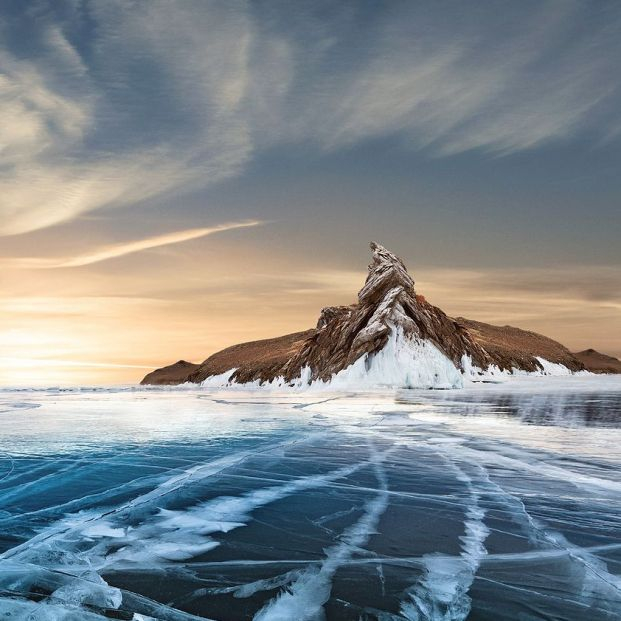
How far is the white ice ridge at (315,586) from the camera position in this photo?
3.19 m

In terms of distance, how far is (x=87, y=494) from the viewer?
676 centimetres

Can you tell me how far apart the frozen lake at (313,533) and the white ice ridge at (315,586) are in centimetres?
2

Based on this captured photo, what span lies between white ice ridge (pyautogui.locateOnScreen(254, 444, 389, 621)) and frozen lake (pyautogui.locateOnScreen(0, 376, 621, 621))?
15mm

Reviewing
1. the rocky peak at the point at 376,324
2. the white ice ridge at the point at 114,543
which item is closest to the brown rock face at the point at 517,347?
the rocky peak at the point at 376,324

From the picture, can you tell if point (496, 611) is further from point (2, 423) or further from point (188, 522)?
point (2, 423)

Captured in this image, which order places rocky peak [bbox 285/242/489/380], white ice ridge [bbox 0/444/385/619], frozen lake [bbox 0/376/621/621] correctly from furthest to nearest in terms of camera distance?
rocky peak [bbox 285/242/489/380]
white ice ridge [bbox 0/444/385/619]
frozen lake [bbox 0/376/621/621]

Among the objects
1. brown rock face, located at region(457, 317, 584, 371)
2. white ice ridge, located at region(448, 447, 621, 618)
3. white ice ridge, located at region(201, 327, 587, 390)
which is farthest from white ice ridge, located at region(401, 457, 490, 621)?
brown rock face, located at region(457, 317, 584, 371)

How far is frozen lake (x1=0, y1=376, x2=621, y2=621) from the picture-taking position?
3.36m

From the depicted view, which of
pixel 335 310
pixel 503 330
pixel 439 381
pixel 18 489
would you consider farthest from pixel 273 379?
pixel 18 489

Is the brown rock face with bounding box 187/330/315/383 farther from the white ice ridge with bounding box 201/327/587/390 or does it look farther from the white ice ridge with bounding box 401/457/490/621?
the white ice ridge with bounding box 401/457/490/621

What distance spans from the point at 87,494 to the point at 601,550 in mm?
5989

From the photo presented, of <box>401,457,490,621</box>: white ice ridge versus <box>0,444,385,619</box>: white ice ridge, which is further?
<box>0,444,385,619</box>: white ice ridge

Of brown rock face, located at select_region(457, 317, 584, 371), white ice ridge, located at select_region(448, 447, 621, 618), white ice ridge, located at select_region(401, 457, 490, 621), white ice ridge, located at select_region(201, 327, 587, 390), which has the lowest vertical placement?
white ice ridge, located at select_region(448, 447, 621, 618)

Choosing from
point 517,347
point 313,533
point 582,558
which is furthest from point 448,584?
point 517,347
